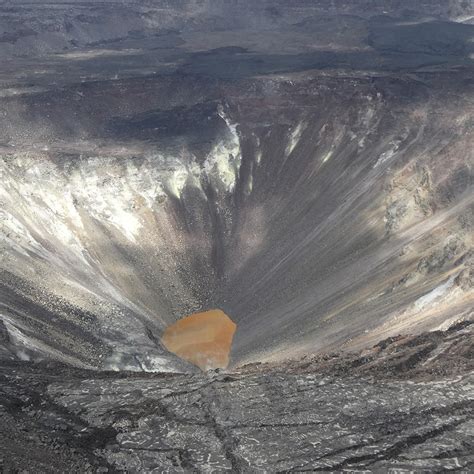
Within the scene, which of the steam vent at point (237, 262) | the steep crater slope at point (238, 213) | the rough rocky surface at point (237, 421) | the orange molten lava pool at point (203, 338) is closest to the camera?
the rough rocky surface at point (237, 421)

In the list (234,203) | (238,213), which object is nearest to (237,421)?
(238,213)

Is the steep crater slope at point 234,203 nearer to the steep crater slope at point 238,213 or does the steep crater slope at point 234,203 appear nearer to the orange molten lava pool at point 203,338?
the steep crater slope at point 238,213

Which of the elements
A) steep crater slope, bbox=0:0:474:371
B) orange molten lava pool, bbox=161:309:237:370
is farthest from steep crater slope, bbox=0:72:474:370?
orange molten lava pool, bbox=161:309:237:370

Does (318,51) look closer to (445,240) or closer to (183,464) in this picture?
(445,240)

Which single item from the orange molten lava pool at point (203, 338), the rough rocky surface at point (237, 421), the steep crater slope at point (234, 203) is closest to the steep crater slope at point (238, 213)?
the steep crater slope at point (234, 203)

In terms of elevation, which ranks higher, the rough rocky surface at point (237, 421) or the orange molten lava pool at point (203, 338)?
the orange molten lava pool at point (203, 338)

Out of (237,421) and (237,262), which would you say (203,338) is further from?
(237,421)

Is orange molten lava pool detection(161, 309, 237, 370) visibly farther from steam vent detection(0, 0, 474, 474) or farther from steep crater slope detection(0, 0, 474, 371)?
steep crater slope detection(0, 0, 474, 371)

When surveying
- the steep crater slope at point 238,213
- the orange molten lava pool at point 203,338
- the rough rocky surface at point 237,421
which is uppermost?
the steep crater slope at point 238,213
